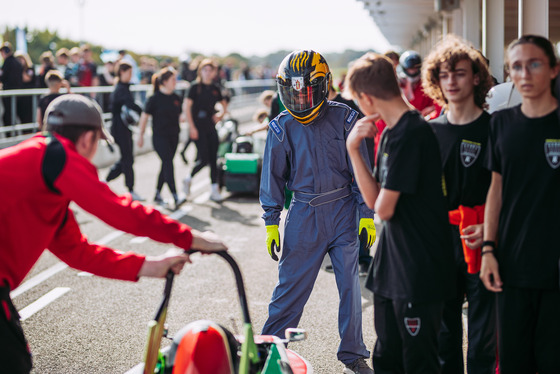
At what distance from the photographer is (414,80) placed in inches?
354

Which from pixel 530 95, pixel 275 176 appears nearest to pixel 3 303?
pixel 275 176

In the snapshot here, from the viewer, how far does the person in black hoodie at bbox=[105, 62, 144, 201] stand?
11852 millimetres

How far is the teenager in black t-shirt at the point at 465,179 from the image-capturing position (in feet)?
12.7

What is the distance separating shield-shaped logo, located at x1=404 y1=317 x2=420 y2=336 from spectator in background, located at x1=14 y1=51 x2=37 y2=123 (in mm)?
13059

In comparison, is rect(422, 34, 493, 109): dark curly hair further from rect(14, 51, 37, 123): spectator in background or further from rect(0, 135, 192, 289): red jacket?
rect(14, 51, 37, 123): spectator in background

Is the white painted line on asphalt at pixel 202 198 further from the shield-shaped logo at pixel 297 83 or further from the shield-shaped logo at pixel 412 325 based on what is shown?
the shield-shaped logo at pixel 412 325

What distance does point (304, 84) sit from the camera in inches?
190

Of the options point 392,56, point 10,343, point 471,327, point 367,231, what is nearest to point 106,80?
point 392,56

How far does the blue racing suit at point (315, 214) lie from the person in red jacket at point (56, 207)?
147cm

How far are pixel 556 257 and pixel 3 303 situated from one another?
2.39 meters

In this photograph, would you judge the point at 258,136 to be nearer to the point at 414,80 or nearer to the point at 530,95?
the point at 414,80

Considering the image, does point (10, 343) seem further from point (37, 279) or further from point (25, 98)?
point (25, 98)

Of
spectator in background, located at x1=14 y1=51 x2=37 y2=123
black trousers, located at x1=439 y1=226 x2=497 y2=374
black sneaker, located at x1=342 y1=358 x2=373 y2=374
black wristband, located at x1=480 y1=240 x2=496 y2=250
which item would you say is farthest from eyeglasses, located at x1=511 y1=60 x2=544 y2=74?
spectator in background, located at x1=14 y1=51 x2=37 y2=123

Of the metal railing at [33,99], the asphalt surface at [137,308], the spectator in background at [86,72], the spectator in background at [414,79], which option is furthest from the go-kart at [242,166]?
the spectator in background at [86,72]
